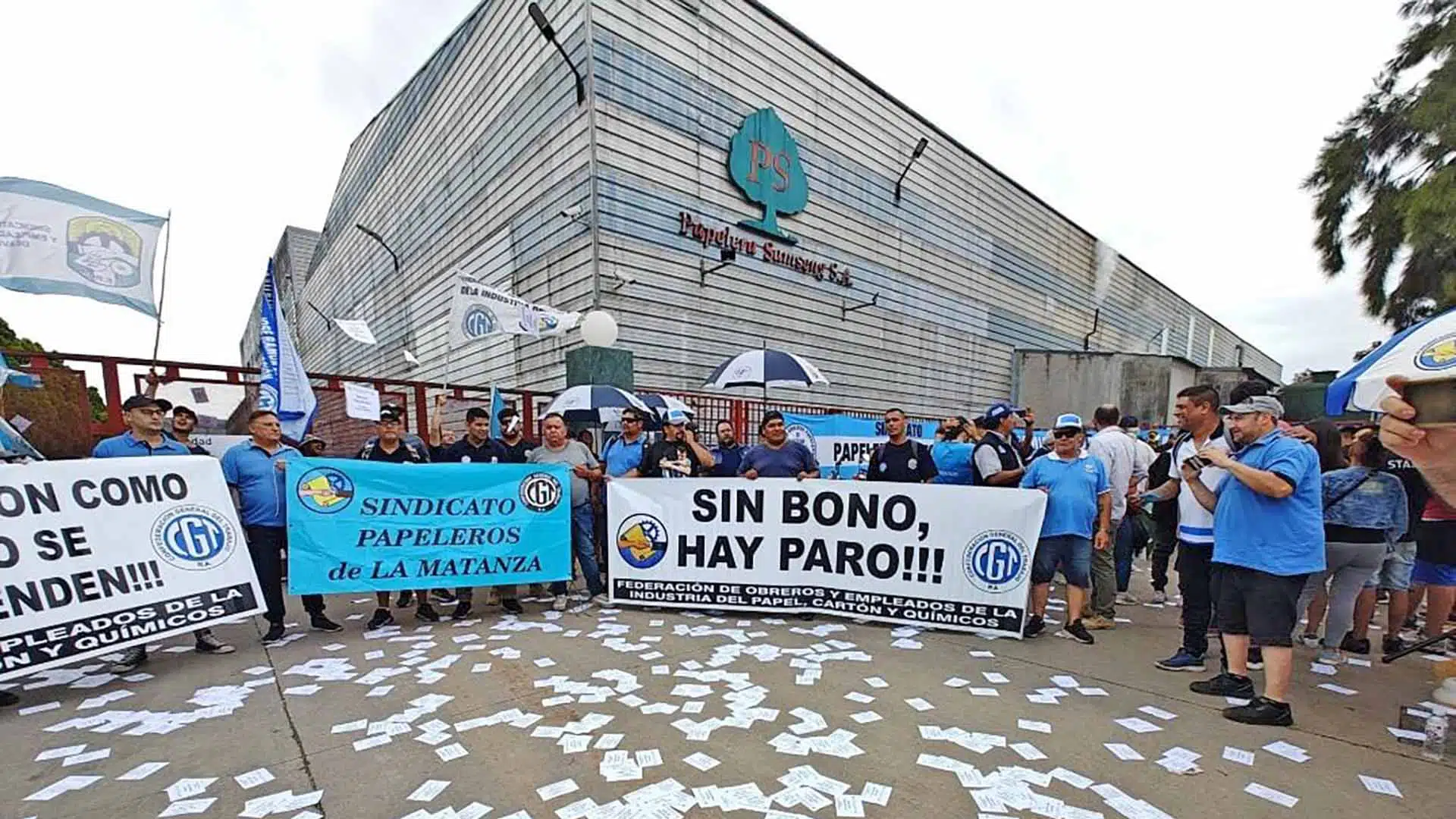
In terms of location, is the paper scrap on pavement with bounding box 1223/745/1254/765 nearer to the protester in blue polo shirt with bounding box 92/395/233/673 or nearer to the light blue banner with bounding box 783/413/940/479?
the protester in blue polo shirt with bounding box 92/395/233/673

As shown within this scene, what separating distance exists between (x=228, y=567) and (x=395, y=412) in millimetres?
1565

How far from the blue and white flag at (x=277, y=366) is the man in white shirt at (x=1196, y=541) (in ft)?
21.0

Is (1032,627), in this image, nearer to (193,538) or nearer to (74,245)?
(193,538)

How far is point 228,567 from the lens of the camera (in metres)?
3.97

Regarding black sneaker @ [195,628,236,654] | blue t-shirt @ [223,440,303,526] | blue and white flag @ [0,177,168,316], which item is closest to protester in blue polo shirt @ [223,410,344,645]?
blue t-shirt @ [223,440,303,526]

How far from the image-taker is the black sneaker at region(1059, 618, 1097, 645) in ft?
14.0

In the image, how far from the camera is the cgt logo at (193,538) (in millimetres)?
3754

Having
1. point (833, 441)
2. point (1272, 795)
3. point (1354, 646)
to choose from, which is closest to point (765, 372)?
point (833, 441)

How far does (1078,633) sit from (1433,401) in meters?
3.04

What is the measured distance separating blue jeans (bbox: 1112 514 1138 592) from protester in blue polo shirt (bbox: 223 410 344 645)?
6.79 meters

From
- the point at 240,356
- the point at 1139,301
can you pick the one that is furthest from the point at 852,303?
the point at 240,356

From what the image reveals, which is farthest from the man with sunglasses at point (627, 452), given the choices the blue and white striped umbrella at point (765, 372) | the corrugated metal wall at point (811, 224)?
the corrugated metal wall at point (811, 224)

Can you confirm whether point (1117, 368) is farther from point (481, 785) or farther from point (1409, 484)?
point (481, 785)

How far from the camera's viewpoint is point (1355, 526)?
12.2ft
